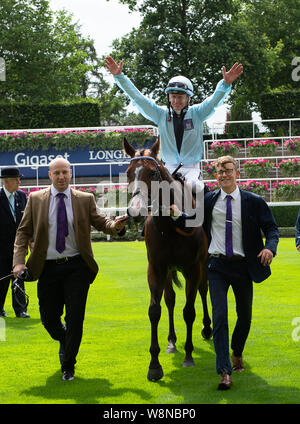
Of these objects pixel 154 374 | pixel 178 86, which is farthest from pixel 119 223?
pixel 178 86

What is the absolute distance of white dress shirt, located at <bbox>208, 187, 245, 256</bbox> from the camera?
17.4 feet

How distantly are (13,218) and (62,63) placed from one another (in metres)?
33.7

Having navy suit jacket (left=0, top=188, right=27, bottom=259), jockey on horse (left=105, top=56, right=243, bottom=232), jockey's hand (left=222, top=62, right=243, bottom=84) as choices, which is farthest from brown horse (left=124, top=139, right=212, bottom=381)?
navy suit jacket (left=0, top=188, right=27, bottom=259)

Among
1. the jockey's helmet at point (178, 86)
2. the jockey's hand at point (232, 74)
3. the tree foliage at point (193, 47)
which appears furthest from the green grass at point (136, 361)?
the tree foliage at point (193, 47)

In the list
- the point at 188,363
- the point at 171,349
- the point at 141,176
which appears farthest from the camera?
the point at 171,349

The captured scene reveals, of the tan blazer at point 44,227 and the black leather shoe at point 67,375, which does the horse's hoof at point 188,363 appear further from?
the tan blazer at point 44,227

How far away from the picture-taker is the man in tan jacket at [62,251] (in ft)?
17.6

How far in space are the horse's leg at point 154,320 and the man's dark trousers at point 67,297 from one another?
608 millimetres

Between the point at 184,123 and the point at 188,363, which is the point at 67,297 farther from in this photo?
the point at 184,123

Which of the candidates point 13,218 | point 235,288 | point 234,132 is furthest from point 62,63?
point 235,288

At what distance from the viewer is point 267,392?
489 cm

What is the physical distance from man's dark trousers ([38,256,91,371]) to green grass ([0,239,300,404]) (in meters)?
0.37

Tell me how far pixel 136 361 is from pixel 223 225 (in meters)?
1.67

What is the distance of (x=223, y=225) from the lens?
534 cm
